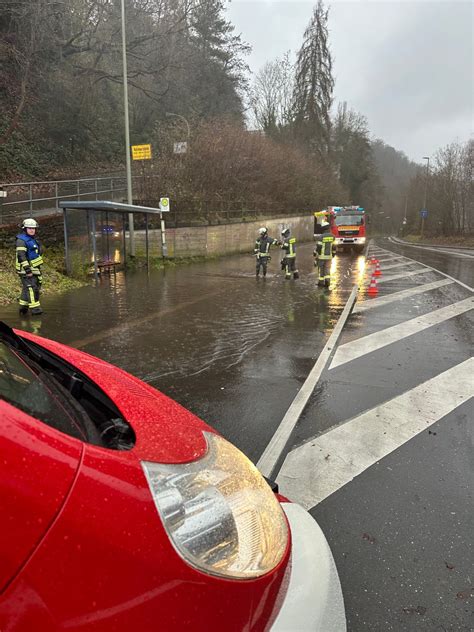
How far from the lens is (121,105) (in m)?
34.1

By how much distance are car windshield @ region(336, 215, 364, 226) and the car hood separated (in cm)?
2804

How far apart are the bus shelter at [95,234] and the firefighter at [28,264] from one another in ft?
14.0

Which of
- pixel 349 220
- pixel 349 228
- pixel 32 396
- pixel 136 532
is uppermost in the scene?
pixel 349 220

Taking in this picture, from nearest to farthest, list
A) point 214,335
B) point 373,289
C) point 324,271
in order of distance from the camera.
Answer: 1. point 214,335
2. point 373,289
3. point 324,271

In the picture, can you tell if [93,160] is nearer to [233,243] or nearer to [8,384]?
[233,243]

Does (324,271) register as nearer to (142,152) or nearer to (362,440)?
(362,440)

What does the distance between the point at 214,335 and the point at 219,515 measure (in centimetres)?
611

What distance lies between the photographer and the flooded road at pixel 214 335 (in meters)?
4.62

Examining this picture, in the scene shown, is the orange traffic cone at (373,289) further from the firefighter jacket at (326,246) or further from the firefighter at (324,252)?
the firefighter jacket at (326,246)

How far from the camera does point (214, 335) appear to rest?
742 centimetres

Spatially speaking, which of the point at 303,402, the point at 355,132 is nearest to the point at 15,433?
the point at 303,402

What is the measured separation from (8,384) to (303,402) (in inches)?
137

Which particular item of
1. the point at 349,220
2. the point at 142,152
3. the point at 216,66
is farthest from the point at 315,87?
the point at 142,152

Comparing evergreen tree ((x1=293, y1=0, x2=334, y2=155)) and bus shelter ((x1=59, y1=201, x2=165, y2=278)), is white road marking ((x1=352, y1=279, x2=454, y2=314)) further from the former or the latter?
evergreen tree ((x1=293, y1=0, x2=334, y2=155))
